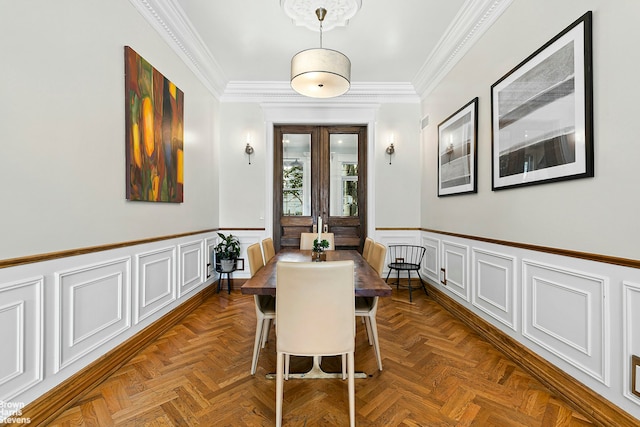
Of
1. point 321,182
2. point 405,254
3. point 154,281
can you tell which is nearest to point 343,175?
point 321,182

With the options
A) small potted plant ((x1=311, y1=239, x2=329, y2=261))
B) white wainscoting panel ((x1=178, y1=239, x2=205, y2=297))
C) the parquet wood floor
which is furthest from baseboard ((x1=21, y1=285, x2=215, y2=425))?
small potted plant ((x1=311, y1=239, x2=329, y2=261))

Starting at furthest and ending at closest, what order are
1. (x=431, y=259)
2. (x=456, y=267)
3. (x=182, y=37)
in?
1. (x=431, y=259)
2. (x=456, y=267)
3. (x=182, y=37)

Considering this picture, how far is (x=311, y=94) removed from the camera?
256 centimetres

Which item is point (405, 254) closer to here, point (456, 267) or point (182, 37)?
point (456, 267)

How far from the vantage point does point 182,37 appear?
9.64ft

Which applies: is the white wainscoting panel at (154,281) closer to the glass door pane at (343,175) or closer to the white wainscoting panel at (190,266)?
the white wainscoting panel at (190,266)

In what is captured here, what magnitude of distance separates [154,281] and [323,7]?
9.06 feet

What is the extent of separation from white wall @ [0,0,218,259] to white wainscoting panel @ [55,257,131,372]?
0.21m

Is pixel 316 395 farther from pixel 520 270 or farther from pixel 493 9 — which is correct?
pixel 493 9

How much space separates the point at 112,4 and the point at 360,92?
9.84ft

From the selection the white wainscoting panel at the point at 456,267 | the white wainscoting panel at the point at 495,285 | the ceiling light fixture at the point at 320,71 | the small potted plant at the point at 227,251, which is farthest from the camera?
the small potted plant at the point at 227,251

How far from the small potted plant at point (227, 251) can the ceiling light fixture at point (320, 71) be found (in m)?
2.48

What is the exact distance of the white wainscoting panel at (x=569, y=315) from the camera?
159 cm

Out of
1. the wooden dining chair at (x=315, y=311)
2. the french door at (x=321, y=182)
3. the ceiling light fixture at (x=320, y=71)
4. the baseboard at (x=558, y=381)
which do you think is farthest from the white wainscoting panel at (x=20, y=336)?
the french door at (x=321, y=182)
